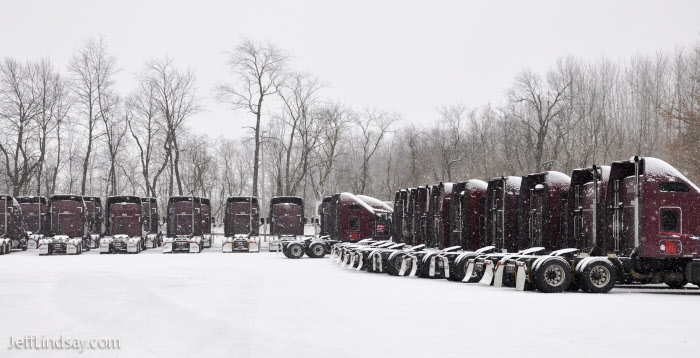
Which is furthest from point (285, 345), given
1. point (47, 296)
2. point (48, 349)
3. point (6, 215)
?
point (6, 215)

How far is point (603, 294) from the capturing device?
1811 cm

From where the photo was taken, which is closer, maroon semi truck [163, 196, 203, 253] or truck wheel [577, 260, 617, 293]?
truck wheel [577, 260, 617, 293]

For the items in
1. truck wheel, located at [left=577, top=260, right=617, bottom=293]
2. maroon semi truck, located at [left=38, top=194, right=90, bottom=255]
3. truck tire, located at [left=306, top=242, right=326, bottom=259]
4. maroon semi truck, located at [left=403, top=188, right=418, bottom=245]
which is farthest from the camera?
maroon semi truck, located at [left=38, top=194, right=90, bottom=255]

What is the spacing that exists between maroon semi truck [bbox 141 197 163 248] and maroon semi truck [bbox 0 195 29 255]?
8.17 meters

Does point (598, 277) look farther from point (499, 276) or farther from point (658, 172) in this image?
point (658, 172)

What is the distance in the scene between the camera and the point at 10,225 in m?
45.0

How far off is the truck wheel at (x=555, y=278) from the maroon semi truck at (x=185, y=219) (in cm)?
3031

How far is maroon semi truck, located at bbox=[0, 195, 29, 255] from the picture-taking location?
43406 millimetres

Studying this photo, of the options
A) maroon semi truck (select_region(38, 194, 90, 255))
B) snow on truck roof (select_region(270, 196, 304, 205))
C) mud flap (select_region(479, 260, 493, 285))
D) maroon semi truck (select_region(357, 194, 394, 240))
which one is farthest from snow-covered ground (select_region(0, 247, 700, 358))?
maroon semi truck (select_region(38, 194, 90, 255))

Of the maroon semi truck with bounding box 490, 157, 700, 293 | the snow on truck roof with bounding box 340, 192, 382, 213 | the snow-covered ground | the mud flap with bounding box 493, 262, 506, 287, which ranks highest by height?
the snow on truck roof with bounding box 340, 192, 382, 213

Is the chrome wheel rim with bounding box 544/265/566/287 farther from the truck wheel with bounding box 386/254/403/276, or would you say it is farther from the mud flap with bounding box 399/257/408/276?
the truck wheel with bounding box 386/254/403/276

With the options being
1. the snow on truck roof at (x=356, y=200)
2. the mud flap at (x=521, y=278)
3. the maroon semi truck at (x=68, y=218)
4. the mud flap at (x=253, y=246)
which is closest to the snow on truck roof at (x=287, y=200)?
the mud flap at (x=253, y=246)

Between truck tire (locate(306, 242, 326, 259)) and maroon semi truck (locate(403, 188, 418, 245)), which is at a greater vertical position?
maroon semi truck (locate(403, 188, 418, 245))

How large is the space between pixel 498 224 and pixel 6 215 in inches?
1245
